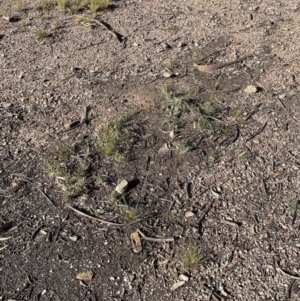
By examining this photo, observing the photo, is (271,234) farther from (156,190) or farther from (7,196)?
(7,196)

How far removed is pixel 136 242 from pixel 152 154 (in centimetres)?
75

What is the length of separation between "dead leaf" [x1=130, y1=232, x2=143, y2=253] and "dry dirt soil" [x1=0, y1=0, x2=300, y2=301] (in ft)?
0.06

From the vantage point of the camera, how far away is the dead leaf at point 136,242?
309 cm

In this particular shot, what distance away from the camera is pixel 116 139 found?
12.3 feet

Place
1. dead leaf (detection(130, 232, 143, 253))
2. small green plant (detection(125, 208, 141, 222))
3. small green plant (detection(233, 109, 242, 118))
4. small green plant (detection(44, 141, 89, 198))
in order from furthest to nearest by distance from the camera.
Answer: small green plant (detection(233, 109, 242, 118)) < small green plant (detection(44, 141, 89, 198)) < small green plant (detection(125, 208, 141, 222)) < dead leaf (detection(130, 232, 143, 253))

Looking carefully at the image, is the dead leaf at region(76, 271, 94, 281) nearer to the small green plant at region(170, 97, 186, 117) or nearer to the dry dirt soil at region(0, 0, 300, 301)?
the dry dirt soil at region(0, 0, 300, 301)

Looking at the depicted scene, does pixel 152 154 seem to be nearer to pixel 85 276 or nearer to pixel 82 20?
pixel 85 276

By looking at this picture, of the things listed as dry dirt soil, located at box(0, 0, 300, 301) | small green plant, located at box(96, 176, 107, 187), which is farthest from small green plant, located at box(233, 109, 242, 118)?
small green plant, located at box(96, 176, 107, 187)

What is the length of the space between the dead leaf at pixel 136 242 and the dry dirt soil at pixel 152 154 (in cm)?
2

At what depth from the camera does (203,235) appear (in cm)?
316

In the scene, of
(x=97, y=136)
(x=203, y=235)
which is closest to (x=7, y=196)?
(x=97, y=136)

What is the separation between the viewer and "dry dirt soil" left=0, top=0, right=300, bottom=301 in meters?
2.99

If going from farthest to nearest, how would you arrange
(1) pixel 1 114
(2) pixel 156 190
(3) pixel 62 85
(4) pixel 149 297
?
(3) pixel 62 85, (1) pixel 1 114, (2) pixel 156 190, (4) pixel 149 297

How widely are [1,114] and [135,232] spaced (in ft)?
5.16
